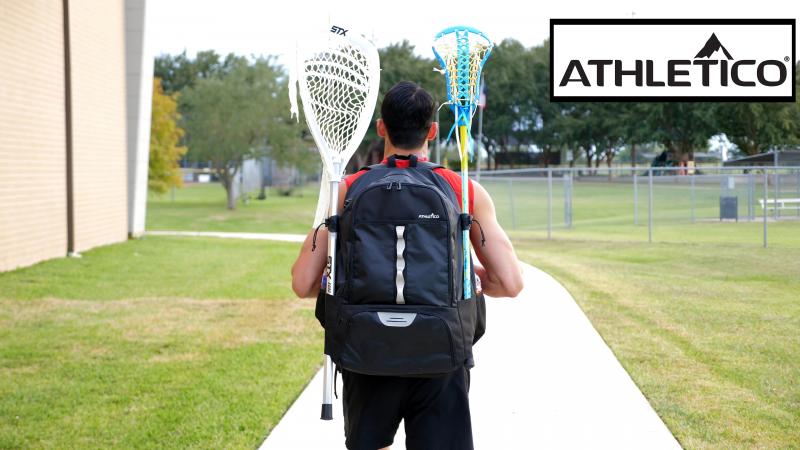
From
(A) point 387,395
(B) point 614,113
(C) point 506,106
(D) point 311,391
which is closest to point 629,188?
(B) point 614,113

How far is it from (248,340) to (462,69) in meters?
5.48

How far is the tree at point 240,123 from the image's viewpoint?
124 feet

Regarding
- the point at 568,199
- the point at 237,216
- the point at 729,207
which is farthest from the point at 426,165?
the point at 237,216

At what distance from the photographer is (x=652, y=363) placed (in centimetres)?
711

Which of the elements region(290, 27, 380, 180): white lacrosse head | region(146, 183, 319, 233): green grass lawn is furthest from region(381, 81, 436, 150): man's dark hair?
region(146, 183, 319, 233): green grass lawn

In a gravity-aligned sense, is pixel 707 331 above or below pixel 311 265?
below

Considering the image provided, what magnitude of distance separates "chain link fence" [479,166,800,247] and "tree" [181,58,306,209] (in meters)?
12.6

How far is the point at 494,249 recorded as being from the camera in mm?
2990

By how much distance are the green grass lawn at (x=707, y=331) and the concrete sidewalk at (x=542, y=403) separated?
7.3 inches

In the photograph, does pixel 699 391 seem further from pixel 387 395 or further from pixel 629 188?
pixel 629 188

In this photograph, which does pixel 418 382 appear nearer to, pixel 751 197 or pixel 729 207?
pixel 751 197

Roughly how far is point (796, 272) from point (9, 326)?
10.2 meters

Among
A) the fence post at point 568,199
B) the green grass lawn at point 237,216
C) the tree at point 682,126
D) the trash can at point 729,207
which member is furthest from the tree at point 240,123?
the trash can at point 729,207

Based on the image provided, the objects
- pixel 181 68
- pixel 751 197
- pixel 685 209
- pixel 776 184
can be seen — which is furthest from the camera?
pixel 181 68
